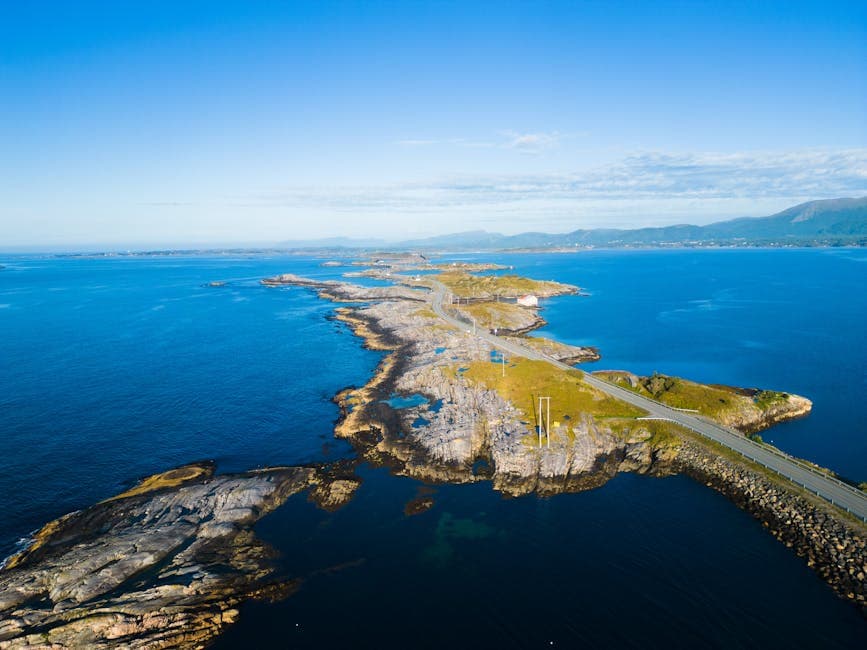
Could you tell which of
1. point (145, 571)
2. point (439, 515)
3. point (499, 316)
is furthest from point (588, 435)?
point (499, 316)

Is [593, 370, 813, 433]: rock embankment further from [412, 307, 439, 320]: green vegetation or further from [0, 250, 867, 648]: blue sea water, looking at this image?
[412, 307, 439, 320]: green vegetation

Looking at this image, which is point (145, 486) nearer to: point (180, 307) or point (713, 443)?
point (713, 443)

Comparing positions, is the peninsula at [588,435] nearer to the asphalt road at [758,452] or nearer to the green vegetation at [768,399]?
the asphalt road at [758,452]

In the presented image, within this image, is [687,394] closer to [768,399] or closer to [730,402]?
[730,402]

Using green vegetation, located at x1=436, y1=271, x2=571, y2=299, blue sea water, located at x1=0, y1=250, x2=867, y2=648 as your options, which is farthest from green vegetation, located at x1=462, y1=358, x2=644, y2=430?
green vegetation, located at x1=436, y1=271, x2=571, y2=299

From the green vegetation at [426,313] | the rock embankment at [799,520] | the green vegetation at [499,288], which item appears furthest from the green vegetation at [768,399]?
the green vegetation at [499,288]
